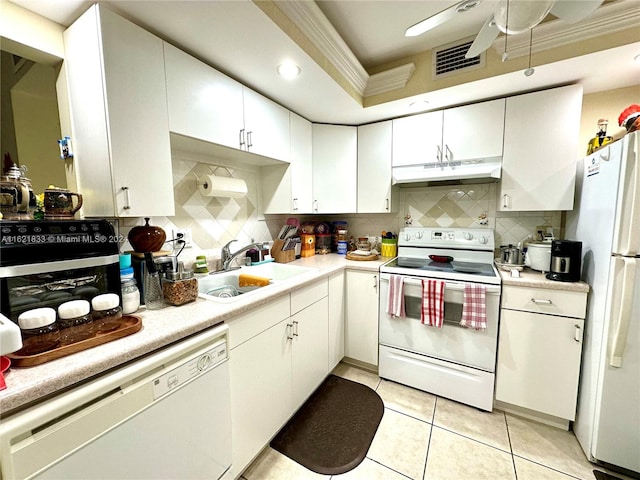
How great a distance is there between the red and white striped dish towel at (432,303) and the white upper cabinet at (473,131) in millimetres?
1007

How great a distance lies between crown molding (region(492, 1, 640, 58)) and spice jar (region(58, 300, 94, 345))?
2417mm

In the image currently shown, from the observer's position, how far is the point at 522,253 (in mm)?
1909

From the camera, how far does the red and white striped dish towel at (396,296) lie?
188 cm

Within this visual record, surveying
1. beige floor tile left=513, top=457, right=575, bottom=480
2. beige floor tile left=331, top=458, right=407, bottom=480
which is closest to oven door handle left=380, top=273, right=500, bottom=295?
beige floor tile left=513, top=457, right=575, bottom=480

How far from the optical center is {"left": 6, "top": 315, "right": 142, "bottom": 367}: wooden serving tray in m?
0.70

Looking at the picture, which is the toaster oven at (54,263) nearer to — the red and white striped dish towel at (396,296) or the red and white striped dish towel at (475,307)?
the red and white striped dish towel at (396,296)

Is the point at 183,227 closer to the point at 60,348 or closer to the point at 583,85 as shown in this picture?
the point at 60,348

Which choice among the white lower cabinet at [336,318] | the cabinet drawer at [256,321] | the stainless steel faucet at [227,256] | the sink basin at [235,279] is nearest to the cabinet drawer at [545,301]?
the white lower cabinet at [336,318]

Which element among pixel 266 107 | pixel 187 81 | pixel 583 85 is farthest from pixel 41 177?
pixel 583 85

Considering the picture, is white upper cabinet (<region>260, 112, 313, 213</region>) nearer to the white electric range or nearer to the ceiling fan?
the white electric range

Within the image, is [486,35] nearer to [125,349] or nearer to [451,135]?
[451,135]

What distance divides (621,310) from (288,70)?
2.12m

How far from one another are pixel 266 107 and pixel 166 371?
1662 millimetres

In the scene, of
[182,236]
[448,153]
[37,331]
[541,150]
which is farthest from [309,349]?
[541,150]
